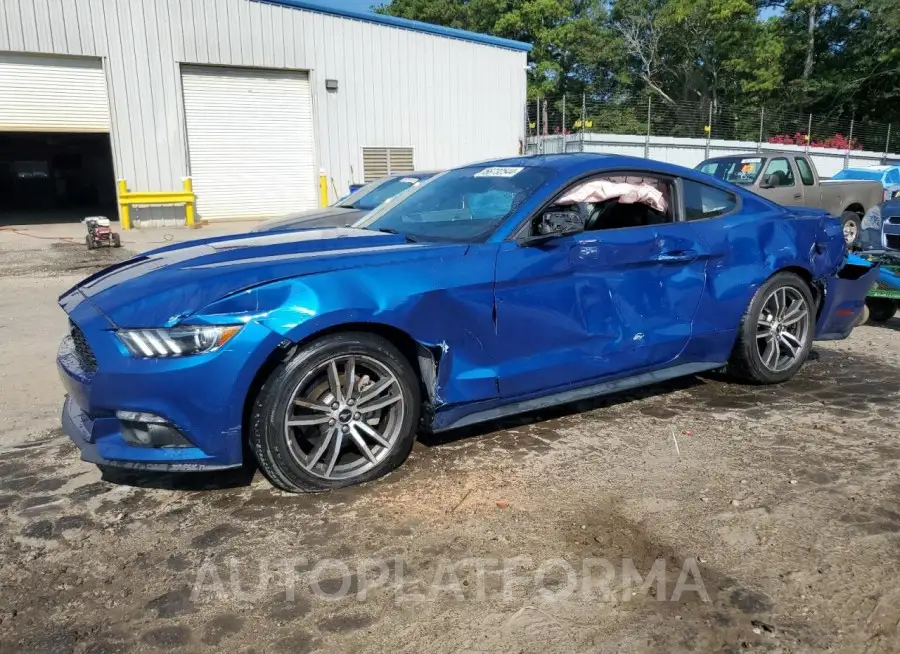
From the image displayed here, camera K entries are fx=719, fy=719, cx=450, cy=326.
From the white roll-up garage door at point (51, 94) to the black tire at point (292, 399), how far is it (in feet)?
52.2

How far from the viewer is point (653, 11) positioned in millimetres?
45188

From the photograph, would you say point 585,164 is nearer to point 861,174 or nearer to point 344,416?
point 344,416

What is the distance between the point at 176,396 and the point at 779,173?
11.3m

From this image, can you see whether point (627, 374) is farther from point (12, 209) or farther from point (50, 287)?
point (12, 209)

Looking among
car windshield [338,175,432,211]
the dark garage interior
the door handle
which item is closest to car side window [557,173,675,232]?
the door handle

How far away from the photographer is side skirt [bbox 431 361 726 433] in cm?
358

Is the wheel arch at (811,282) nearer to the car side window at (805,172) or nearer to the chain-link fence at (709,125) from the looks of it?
the car side window at (805,172)

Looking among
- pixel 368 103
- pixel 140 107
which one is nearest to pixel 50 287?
pixel 140 107

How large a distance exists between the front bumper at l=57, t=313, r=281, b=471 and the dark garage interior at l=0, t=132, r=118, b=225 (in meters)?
26.0

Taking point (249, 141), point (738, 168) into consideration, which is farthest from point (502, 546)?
point (249, 141)

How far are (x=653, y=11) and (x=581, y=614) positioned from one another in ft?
161

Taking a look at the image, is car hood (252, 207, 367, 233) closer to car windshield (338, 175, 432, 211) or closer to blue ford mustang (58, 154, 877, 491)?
car windshield (338, 175, 432, 211)

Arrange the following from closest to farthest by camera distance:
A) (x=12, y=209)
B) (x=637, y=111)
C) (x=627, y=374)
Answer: (x=627, y=374)
(x=12, y=209)
(x=637, y=111)

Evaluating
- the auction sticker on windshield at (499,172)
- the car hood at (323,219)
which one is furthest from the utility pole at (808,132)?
the auction sticker on windshield at (499,172)
